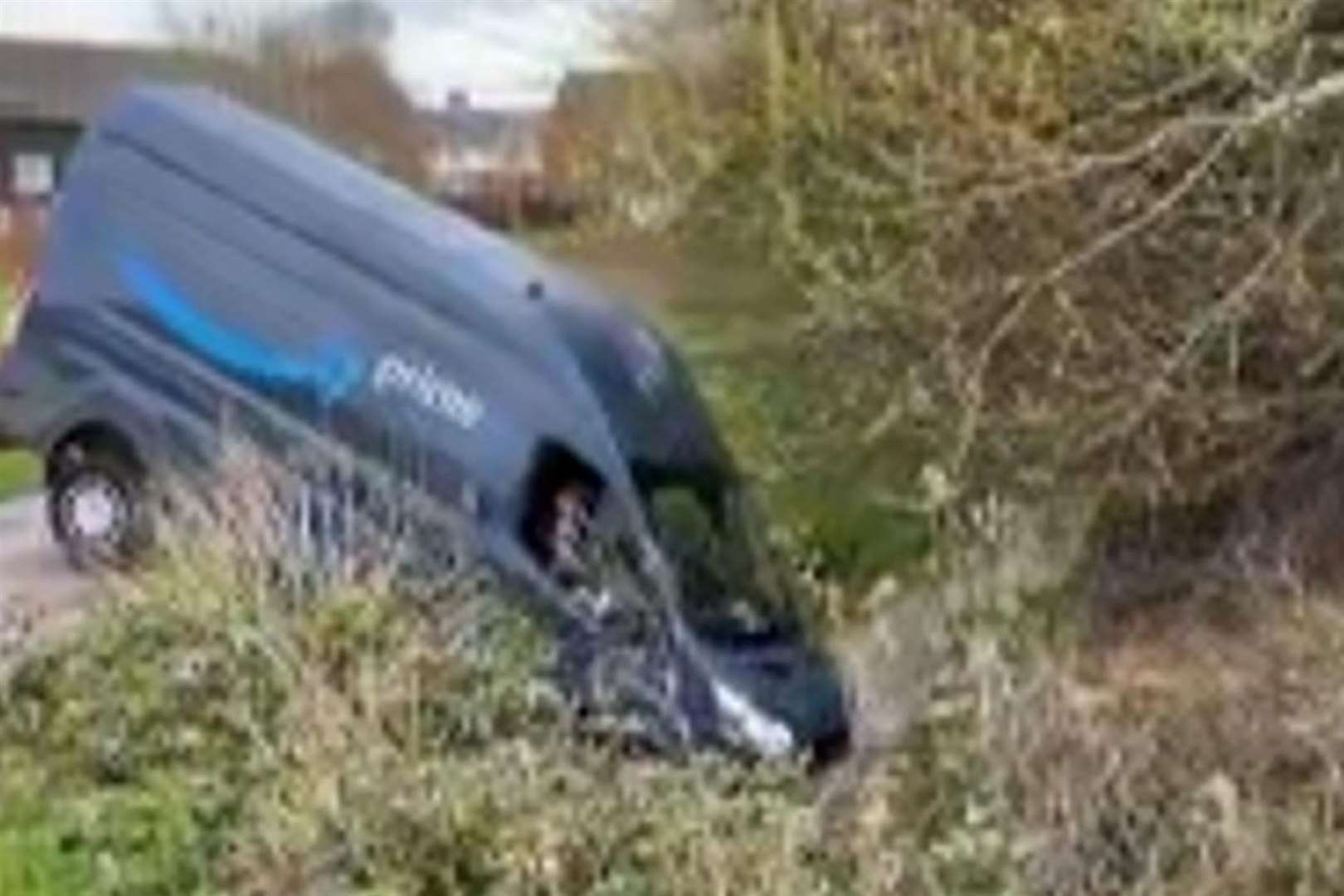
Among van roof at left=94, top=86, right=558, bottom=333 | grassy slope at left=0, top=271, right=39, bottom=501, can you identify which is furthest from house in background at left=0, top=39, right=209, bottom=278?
van roof at left=94, top=86, right=558, bottom=333

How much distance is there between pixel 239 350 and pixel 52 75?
5365 cm

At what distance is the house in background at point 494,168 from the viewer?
48.1 feet

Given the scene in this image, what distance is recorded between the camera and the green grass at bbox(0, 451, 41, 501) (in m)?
20.4

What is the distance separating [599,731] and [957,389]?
2069 mm

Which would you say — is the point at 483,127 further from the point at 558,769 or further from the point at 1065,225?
the point at 558,769

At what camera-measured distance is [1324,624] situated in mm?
7281

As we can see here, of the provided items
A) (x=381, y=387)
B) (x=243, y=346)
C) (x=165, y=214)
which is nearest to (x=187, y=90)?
(x=165, y=214)

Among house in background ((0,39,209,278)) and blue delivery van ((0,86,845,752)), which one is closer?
blue delivery van ((0,86,845,752))

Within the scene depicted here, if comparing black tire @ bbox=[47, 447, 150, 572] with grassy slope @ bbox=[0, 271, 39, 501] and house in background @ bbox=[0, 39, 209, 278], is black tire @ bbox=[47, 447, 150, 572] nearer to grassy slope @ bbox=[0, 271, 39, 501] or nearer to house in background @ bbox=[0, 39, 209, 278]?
grassy slope @ bbox=[0, 271, 39, 501]

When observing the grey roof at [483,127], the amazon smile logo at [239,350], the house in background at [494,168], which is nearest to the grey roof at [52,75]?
the grey roof at [483,127]

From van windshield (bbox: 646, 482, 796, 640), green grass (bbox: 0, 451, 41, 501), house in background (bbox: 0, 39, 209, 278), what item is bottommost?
house in background (bbox: 0, 39, 209, 278)

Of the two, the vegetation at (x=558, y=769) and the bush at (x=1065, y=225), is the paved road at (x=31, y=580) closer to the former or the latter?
the vegetation at (x=558, y=769)

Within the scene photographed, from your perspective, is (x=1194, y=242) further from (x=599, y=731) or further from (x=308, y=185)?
(x=308, y=185)

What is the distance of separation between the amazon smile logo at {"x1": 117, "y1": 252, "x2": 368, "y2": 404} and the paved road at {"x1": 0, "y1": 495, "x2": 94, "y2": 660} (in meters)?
1.28
